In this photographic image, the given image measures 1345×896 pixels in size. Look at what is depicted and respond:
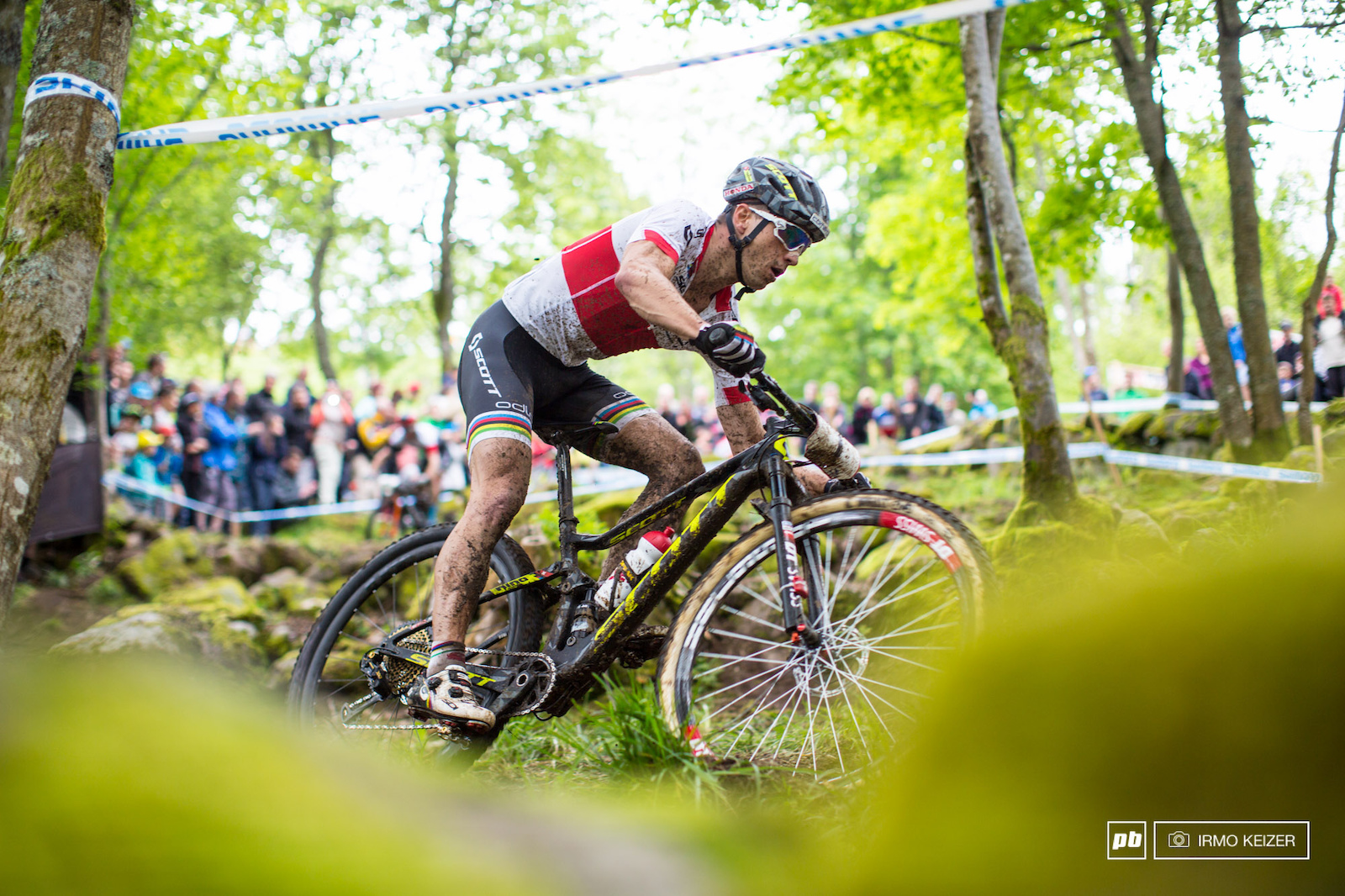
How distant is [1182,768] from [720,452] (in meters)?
14.6

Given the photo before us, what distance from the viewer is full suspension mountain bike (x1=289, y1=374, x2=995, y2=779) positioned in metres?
2.99

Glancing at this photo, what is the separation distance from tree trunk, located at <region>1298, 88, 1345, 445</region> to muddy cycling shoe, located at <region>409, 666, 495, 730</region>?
6314 mm

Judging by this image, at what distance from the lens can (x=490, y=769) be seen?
408cm

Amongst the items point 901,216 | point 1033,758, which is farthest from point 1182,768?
point 901,216

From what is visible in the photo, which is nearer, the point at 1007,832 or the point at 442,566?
the point at 1007,832

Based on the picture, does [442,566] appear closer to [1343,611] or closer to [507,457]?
[507,457]

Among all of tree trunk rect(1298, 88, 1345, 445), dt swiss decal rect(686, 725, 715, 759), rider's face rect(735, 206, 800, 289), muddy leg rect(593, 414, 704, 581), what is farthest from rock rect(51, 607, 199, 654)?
tree trunk rect(1298, 88, 1345, 445)

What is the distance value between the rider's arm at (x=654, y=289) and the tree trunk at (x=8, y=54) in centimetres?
312

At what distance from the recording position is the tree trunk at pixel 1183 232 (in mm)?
7406

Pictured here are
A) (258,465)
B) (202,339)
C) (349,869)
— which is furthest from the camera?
(202,339)

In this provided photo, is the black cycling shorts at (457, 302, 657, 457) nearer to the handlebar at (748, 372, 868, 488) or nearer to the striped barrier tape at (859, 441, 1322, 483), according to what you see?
the handlebar at (748, 372, 868, 488)

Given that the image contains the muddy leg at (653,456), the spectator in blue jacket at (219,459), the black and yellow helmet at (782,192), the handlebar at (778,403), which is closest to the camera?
the handlebar at (778,403)

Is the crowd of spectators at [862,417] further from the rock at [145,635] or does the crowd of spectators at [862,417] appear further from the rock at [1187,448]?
the rock at [145,635]

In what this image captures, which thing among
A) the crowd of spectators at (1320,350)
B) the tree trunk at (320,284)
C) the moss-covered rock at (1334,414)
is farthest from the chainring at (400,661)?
the tree trunk at (320,284)
